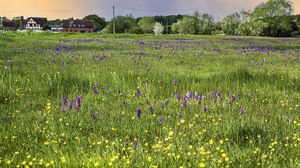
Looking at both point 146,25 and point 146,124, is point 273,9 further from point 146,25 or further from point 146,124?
point 146,124

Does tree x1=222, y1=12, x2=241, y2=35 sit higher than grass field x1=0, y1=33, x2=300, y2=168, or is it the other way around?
tree x1=222, y1=12, x2=241, y2=35

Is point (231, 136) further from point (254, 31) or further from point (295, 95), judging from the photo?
point (254, 31)

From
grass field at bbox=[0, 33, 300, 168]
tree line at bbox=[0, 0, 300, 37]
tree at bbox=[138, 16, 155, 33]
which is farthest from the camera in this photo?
tree at bbox=[138, 16, 155, 33]

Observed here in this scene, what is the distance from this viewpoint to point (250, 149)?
3.52m

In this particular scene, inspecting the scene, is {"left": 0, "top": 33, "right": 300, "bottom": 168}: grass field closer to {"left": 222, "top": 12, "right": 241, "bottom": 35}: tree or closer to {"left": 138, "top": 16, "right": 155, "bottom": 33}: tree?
{"left": 222, "top": 12, "right": 241, "bottom": 35}: tree

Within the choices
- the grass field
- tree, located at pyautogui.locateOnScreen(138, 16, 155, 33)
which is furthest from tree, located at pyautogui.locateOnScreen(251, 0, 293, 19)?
the grass field

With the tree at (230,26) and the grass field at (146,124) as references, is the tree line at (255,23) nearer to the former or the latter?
the tree at (230,26)

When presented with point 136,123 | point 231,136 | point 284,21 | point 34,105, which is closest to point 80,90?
point 34,105

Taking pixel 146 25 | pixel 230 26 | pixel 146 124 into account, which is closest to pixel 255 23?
pixel 230 26

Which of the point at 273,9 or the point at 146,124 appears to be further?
the point at 273,9

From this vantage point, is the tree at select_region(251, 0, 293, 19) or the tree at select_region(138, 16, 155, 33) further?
the tree at select_region(138, 16, 155, 33)

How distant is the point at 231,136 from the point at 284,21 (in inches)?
4572

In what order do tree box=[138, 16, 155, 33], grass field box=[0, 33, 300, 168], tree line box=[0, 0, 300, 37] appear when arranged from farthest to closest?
tree box=[138, 16, 155, 33]
tree line box=[0, 0, 300, 37]
grass field box=[0, 33, 300, 168]

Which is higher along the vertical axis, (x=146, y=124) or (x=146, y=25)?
(x=146, y=25)
